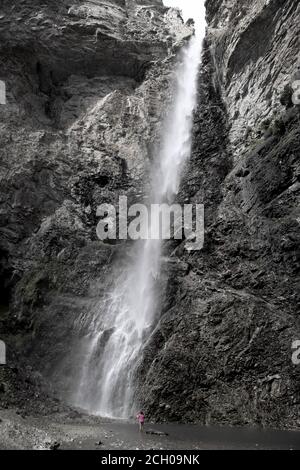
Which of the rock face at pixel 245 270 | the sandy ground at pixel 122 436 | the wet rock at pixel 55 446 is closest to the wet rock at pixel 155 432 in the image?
the sandy ground at pixel 122 436

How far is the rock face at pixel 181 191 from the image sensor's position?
25.2m

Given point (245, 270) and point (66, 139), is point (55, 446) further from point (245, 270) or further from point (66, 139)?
point (66, 139)

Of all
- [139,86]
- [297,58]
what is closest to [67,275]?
[297,58]

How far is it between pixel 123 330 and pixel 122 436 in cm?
1127

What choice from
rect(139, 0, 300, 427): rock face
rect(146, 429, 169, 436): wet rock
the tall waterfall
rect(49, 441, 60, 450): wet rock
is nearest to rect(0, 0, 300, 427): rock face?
rect(139, 0, 300, 427): rock face

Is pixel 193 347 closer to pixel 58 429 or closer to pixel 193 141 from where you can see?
pixel 58 429

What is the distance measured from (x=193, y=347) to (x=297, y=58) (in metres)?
22.9

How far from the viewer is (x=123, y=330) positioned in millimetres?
30672

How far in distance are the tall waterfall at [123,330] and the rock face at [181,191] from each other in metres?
1.27

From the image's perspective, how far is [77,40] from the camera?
184 feet

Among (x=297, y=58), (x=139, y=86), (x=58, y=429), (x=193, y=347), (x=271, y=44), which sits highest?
(x=139, y=86)

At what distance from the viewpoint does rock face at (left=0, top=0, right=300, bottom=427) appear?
25156mm

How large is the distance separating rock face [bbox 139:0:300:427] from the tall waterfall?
1.62 m

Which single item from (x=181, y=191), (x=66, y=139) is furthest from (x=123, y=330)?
(x=66, y=139)
